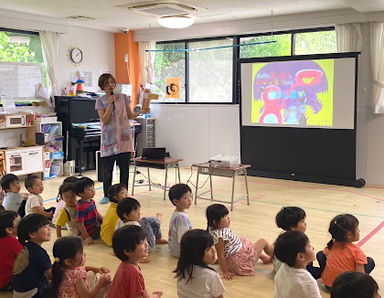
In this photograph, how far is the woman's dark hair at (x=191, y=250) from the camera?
2.24 meters

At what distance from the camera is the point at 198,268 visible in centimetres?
227

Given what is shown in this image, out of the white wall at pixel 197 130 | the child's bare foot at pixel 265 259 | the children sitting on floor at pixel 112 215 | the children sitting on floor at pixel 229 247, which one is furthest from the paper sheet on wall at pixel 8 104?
the child's bare foot at pixel 265 259

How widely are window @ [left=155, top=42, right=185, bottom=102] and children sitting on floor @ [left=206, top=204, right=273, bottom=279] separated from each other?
5.47m

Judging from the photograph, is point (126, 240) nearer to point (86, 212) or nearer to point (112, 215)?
point (112, 215)

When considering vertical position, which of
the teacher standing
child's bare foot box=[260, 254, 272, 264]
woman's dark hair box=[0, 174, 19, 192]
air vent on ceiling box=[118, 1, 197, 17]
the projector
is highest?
air vent on ceiling box=[118, 1, 197, 17]

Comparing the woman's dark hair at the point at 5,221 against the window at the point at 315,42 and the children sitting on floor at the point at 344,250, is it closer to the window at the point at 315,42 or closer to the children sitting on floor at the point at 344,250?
the children sitting on floor at the point at 344,250

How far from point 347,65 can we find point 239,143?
7.43 feet

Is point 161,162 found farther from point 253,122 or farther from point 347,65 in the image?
point 347,65

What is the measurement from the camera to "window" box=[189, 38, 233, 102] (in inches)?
315

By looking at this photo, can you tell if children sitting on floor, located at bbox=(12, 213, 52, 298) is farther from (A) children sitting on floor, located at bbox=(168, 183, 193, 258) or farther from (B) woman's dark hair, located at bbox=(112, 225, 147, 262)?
(A) children sitting on floor, located at bbox=(168, 183, 193, 258)

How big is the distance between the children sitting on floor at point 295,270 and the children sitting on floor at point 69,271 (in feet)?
3.30

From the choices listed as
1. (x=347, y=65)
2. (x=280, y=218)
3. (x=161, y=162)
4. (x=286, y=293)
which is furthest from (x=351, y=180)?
(x=286, y=293)

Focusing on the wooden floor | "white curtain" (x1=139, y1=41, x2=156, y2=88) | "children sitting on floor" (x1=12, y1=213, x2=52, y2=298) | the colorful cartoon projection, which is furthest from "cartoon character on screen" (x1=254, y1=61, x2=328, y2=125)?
"children sitting on floor" (x1=12, y1=213, x2=52, y2=298)

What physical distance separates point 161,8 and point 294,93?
240 cm
